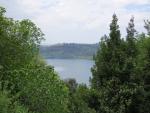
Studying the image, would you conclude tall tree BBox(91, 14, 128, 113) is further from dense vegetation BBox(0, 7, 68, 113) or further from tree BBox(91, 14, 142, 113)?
dense vegetation BBox(0, 7, 68, 113)

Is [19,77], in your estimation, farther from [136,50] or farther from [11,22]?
[136,50]

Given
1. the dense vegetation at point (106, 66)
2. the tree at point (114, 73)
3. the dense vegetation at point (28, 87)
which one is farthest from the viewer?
the tree at point (114, 73)

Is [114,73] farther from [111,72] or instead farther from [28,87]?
[28,87]

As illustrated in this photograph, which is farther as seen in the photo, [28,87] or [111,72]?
[111,72]

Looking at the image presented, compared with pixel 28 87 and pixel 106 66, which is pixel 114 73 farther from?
pixel 28 87

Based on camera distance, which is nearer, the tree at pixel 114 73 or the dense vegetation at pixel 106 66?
the dense vegetation at pixel 106 66

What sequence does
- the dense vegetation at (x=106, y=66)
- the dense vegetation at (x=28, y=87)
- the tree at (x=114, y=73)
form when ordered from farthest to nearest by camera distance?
the tree at (x=114, y=73), the dense vegetation at (x=106, y=66), the dense vegetation at (x=28, y=87)

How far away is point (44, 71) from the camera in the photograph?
25.0 m

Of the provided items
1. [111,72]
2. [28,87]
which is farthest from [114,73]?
[28,87]

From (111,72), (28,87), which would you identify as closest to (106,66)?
(111,72)

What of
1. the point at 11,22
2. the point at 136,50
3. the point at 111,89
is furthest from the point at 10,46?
the point at 136,50

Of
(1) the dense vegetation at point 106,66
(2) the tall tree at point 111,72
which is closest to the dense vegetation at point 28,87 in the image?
(1) the dense vegetation at point 106,66

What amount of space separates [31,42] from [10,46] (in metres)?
3.43

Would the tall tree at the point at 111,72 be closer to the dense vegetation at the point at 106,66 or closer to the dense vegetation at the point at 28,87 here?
the dense vegetation at the point at 106,66
